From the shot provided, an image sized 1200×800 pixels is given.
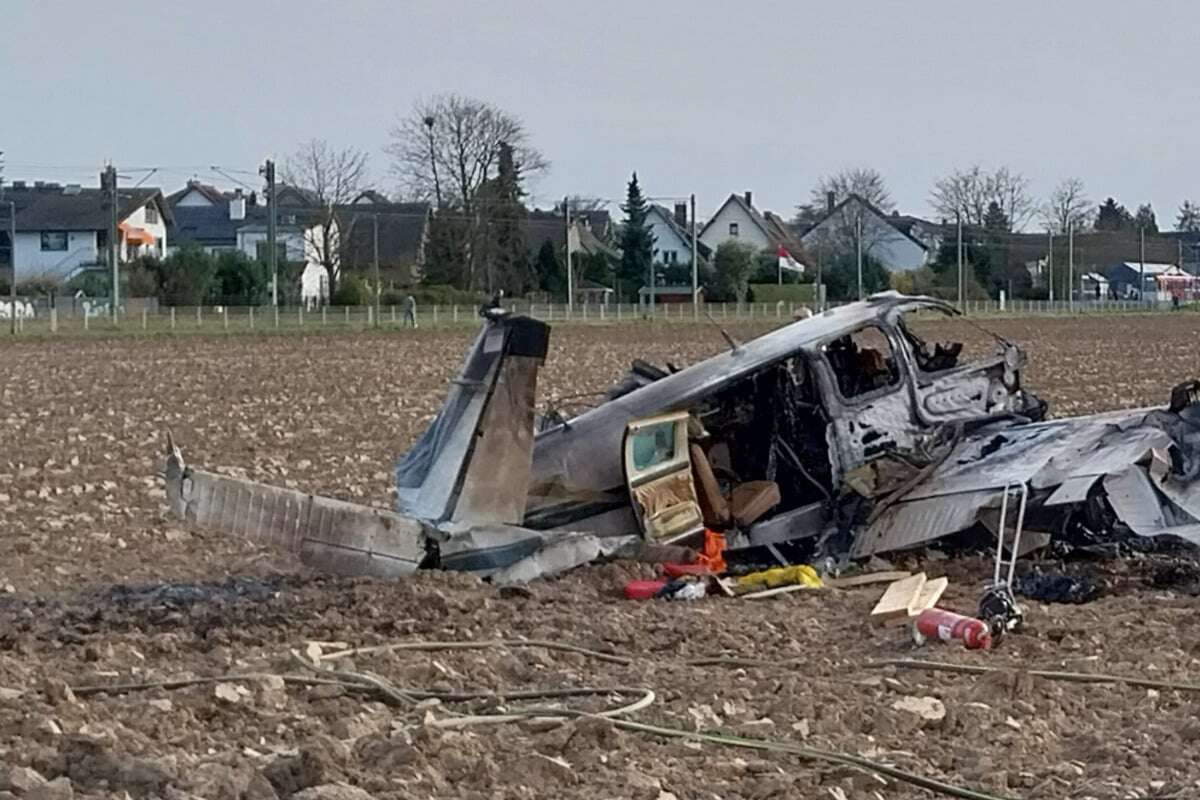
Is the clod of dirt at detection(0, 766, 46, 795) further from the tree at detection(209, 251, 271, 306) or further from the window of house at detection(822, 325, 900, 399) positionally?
the tree at detection(209, 251, 271, 306)

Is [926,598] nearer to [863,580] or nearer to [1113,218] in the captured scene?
[863,580]

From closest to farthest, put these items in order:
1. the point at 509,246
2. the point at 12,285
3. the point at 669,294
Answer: the point at 12,285, the point at 509,246, the point at 669,294

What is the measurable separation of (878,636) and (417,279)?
254 feet

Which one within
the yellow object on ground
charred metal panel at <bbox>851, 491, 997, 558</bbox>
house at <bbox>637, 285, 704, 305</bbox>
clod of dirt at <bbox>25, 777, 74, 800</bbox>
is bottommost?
the yellow object on ground

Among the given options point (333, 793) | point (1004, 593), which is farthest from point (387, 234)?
point (333, 793)

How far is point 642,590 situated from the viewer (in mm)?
9281

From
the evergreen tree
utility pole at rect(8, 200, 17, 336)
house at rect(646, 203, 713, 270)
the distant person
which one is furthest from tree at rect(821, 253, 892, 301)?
utility pole at rect(8, 200, 17, 336)

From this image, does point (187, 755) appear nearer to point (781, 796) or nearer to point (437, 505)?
point (781, 796)

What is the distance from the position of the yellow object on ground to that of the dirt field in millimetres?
279

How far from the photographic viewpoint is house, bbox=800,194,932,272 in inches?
4190

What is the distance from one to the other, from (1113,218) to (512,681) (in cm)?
16148

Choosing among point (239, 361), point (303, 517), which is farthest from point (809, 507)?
point (239, 361)

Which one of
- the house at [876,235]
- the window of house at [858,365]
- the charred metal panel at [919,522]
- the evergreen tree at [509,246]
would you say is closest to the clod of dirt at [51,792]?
the charred metal panel at [919,522]

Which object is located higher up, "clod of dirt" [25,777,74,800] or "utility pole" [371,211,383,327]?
"utility pole" [371,211,383,327]
